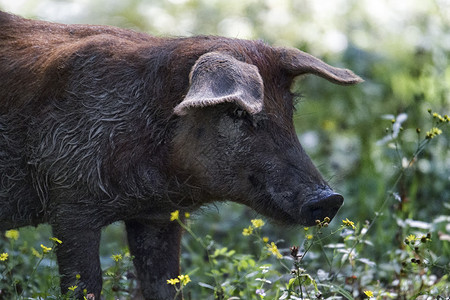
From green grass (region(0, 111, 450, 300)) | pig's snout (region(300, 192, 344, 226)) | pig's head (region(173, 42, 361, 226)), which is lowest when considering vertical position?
green grass (region(0, 111, 450, 300))

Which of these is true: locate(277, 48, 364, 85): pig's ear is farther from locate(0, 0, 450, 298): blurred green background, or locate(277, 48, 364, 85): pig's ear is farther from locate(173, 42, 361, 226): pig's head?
locate(0, 0, 450, 298): blurred green background

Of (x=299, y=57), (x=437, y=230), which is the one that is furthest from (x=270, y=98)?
(x=437, y=230)

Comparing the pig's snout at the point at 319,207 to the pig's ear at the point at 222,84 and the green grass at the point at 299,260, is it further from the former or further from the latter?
the pig's ear at the point at 222,84

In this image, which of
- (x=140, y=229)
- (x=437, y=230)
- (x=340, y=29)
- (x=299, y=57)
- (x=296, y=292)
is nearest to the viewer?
(x=296, y=292)

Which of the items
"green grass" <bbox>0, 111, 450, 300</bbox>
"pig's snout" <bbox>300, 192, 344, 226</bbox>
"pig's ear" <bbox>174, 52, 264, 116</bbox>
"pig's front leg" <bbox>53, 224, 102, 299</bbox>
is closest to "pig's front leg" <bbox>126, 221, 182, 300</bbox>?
"green grass" <bbox>0, 111, 450, 300</bbox>

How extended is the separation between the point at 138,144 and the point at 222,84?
0.61m

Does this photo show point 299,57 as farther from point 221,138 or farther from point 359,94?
point 359,94

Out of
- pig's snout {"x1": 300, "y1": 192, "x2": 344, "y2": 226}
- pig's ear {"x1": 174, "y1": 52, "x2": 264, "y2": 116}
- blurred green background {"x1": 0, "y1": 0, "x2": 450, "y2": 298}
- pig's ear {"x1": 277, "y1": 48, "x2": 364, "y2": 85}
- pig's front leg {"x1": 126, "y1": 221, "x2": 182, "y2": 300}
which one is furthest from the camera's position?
blurred green background {"x1": 0, "y1": 0, "x2": 450, "y2": 298}

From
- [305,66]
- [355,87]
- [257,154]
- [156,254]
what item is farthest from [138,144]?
[355,87]

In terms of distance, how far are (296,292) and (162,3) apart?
633 cm

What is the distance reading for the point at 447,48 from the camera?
297 inches

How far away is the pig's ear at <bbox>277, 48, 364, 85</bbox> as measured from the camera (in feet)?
12.9

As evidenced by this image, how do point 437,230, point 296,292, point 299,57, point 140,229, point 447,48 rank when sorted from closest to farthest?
point 296,292
point 299,57
point 140,229
point 437,230
point 447,48

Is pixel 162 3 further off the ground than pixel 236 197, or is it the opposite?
pixel 162 3
